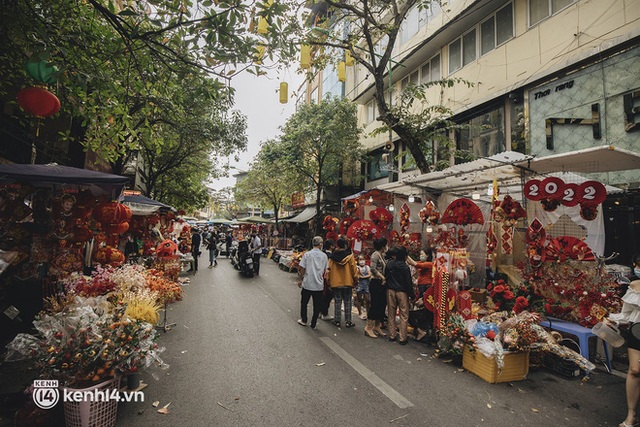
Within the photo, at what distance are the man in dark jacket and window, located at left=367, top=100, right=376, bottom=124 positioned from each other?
54.9ft

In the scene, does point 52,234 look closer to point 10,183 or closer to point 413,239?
point 10,183

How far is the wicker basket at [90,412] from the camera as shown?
3084 mm

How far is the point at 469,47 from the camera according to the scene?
13.4 meters

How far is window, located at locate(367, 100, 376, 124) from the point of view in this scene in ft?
69.6

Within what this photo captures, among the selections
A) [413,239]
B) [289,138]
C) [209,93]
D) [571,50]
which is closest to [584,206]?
[413,239]

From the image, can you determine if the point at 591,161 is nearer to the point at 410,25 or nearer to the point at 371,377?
the point at 371,377

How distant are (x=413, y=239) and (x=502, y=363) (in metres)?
5.73

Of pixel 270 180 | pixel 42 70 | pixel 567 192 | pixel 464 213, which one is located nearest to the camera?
pixel 42 70

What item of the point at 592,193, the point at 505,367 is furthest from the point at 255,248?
the point at 592,193

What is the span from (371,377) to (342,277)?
2.74 m

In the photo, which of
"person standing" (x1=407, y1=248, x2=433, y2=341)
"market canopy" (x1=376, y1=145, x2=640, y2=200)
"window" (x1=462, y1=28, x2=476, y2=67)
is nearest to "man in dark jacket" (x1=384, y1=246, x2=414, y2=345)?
"person standing" (x1=407, y1=248, x2=433, y2=341)

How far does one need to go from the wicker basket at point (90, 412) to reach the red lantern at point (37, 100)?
346cm

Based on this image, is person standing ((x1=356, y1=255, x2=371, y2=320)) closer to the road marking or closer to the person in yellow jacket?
the person in yellow jacket

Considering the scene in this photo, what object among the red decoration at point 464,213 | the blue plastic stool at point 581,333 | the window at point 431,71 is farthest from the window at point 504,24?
the blue plastic stool at point 581,333
